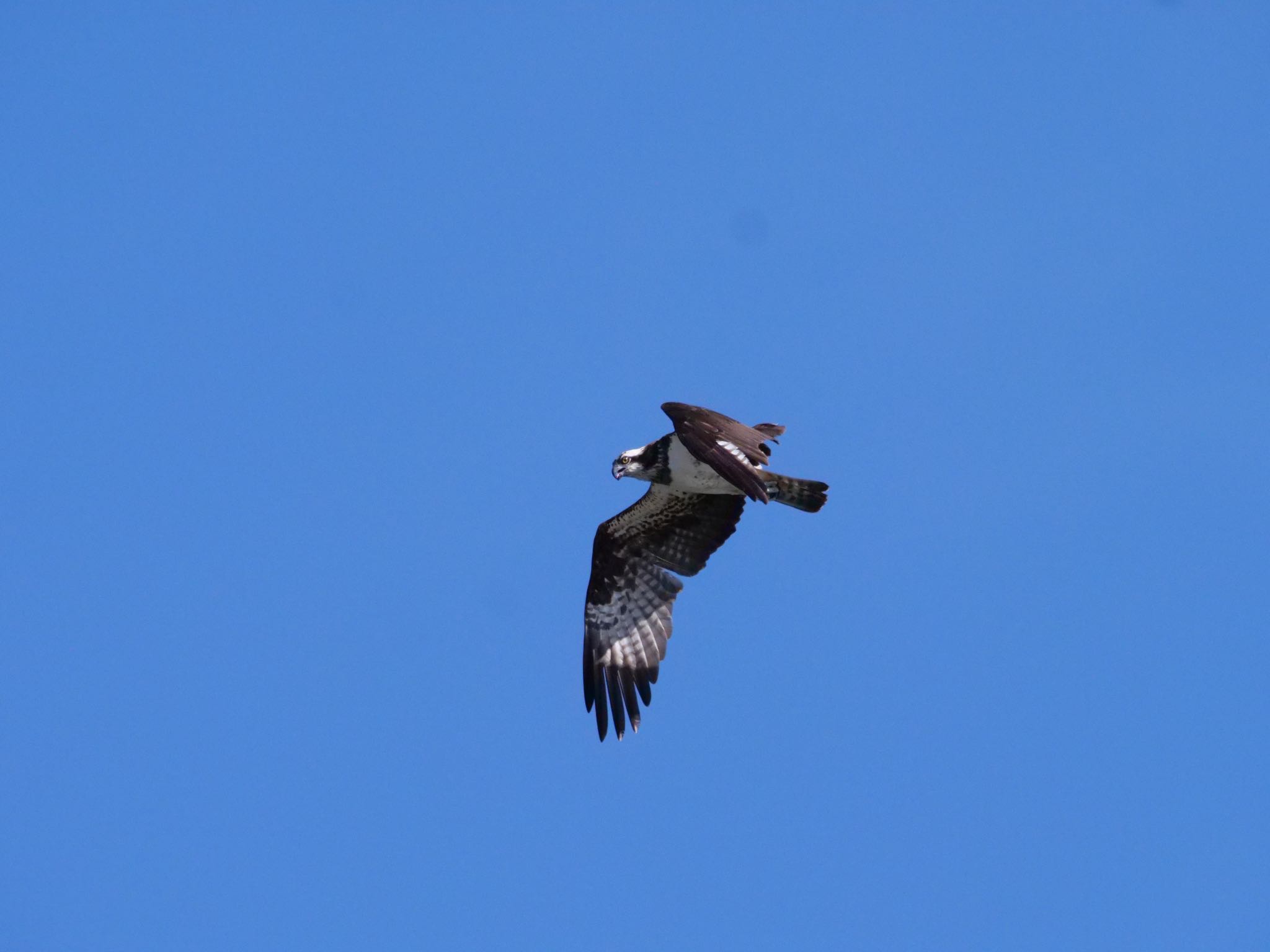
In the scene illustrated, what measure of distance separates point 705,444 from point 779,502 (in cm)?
170

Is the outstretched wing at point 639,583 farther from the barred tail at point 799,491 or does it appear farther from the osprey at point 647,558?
the barred tail at point 799,491

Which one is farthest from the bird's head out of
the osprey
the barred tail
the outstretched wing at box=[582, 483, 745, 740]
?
the barred tail

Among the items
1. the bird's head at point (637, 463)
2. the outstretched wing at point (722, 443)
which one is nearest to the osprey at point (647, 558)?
the bird's head at point (637, 463)

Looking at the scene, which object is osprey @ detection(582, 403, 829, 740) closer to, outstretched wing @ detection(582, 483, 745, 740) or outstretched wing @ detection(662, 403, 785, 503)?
outstretched wing @ detection(582, 483, 745, 740)

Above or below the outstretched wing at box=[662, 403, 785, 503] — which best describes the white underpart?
above

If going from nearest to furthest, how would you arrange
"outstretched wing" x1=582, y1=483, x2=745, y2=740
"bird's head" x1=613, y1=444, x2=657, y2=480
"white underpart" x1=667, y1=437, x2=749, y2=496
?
"white underpart" x1=667, y1=437, x2=749, y2=496, "bird's head" x1=613, y1=444, x2=657, y2=480, "outstretched wing" x1=582, y1=483, x2=745, y2=740

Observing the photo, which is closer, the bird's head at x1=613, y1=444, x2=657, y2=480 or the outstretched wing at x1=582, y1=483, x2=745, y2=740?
the bird's head at x1=613, y1=444, x2=657, y2=480

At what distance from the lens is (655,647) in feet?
42.3

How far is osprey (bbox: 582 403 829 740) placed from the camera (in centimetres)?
1216

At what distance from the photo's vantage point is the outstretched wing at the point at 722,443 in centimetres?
1027

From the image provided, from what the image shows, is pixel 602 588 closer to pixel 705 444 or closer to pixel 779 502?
pixel 779 502

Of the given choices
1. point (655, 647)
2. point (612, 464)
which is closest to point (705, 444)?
point (612, 464)

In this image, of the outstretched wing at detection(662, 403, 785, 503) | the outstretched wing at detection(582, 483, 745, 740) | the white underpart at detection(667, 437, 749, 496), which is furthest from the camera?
the outstretched wing at detection(582, 483, 745, 740)

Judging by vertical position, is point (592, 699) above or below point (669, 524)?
below
